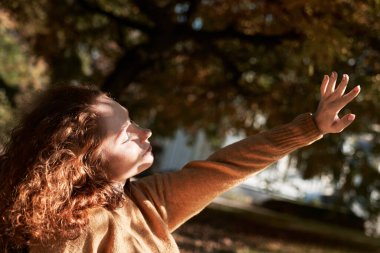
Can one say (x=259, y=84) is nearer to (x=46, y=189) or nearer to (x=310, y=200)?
(x=46, y=189)

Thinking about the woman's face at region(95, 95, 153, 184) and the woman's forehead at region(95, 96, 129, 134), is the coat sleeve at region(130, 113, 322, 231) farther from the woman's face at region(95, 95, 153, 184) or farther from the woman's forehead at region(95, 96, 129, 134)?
the woman's forehead at region(95, 96, 129, 134)

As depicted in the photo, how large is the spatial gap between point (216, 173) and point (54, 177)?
1.87 feet

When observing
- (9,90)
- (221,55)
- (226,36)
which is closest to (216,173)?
(226,36)

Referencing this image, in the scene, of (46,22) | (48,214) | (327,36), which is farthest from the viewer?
(46,22)

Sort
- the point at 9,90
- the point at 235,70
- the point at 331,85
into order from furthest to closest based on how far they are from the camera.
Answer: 1. the point at 9,90
2. the point at 235,70
3. the point at 331,85

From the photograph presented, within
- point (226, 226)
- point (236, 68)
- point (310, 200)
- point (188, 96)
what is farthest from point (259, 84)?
point (310, 200)

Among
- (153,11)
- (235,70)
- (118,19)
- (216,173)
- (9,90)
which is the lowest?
(9,90)

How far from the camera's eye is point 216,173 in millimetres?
1976

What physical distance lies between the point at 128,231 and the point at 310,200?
1561 cm

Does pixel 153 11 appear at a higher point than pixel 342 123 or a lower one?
lower

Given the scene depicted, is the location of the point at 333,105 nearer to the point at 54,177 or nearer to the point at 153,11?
the point at 54,177

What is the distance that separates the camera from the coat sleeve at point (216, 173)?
1.93 meters

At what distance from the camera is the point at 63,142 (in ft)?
6.00

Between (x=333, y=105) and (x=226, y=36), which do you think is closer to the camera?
(x=333, y=105)
